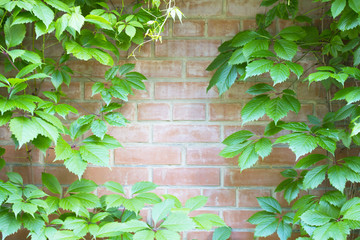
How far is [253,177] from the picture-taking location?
4.76ft

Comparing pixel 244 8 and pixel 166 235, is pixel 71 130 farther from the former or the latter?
pixel 244 8

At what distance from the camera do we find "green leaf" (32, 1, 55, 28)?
105 centimetres

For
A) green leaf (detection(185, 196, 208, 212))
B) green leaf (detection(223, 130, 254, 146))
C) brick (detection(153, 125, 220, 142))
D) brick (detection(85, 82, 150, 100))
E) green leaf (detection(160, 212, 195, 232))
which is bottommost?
green leaf (detection(160, 212, 195, 232))

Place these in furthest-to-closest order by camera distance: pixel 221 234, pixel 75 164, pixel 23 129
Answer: pixel 221 234 < pixel 75 164 < pixel 23 129

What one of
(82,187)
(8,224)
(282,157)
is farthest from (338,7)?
(8,224)

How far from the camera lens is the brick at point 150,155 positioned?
145 cm

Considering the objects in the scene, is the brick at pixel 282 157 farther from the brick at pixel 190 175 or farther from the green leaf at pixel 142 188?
the green leaf at pixel 142 188

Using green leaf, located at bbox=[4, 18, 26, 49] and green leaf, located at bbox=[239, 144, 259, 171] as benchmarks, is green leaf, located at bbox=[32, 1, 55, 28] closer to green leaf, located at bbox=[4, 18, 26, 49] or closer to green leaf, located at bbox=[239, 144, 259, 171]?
green leaf, located at bbox=[4, 18, 26, 49]

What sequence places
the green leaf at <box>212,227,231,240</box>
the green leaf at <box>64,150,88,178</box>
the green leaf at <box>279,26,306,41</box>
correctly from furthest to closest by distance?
the green leaf at <box>212,227,231,240</box> < the green leaf at <box>279,26,306,41</box> < the green leaf at <box>64,150,88,178</box>

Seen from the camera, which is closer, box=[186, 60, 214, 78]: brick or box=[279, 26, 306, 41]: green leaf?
box=[279, 26, 306, 41]: green leaf

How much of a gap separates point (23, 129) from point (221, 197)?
883 mm

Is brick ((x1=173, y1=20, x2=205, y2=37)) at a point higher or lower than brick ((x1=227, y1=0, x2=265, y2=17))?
lower

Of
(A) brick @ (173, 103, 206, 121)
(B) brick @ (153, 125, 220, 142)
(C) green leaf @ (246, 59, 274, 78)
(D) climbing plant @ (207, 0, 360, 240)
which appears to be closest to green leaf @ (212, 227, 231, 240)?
(D) climbing plant @ (207, 0, 360, 240)

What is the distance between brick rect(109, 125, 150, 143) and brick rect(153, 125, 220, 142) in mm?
45
